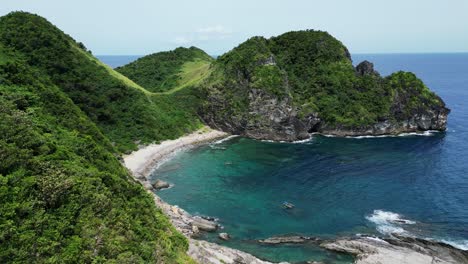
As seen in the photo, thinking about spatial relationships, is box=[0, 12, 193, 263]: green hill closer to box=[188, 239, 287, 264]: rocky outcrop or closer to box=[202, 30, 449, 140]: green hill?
box=[188, 239, 287, 264]: rocky outcrop

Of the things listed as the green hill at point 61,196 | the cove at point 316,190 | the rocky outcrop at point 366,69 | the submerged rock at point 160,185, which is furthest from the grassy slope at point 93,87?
the rocky outcrop at point 366,69

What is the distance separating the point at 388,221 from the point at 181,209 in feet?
96.0

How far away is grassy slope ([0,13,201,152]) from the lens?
3036 inches

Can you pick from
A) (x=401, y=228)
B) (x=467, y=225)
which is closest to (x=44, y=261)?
(x=401, y=228)

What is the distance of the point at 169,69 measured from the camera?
138375 millimetres

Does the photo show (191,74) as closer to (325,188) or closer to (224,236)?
(325,188)

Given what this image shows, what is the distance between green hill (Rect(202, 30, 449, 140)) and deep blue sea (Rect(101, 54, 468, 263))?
5391 millimetres

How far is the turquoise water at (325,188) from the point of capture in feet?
151

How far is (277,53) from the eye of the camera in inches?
4414

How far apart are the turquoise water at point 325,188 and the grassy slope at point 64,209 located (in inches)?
586

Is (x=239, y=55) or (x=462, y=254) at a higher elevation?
(x=239, y=55)

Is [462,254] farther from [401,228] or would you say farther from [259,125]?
[259,125]

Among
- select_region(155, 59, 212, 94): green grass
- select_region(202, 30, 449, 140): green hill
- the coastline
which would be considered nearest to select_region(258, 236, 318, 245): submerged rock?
the coastline

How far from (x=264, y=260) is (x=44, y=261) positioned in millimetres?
23892
